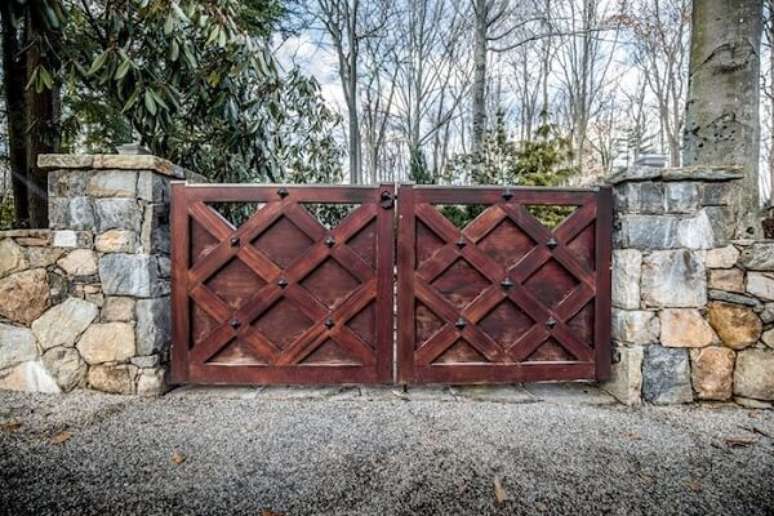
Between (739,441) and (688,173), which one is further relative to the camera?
(688,173)

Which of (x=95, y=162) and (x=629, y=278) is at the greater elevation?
(x=95, y=162)

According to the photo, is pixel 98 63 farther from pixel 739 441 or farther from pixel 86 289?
pixel 739 441

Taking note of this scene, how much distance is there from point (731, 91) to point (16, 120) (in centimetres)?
576

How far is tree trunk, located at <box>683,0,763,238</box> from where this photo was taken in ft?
8.08

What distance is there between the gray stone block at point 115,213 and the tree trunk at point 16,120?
7.29 ft

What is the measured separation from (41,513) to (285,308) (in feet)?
4.30

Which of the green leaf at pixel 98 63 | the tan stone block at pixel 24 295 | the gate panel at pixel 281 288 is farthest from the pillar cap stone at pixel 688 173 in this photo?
the tan stone block at pixel 24 295

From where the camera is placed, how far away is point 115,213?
2.22 metres

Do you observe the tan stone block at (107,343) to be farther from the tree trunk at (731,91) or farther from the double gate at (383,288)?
the tree trunk at (731,91)

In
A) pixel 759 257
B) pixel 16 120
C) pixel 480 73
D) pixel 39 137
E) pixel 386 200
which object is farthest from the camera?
pixel 480 73

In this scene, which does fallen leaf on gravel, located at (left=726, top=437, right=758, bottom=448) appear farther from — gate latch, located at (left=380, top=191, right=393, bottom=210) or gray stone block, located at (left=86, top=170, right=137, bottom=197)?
gray stone block, located at (left=86, top=170, right=137, bottom=197)

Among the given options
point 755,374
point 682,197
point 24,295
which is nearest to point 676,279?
point 682,197

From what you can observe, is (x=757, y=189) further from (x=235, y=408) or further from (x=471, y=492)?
(x=235, y=408)

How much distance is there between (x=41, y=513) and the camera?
1.33m
